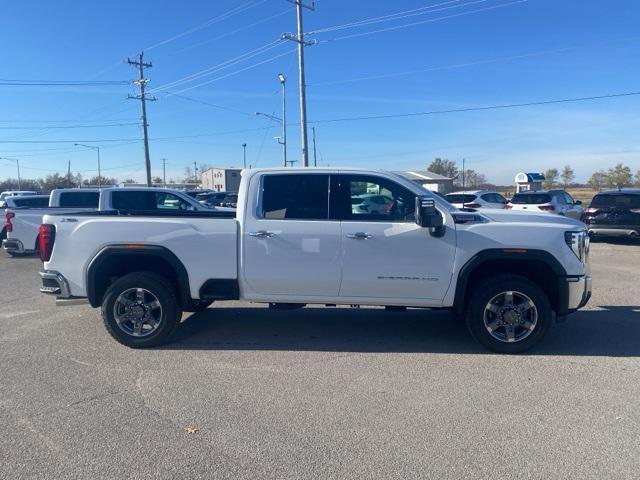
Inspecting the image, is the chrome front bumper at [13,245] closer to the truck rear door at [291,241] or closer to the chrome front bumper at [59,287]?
the chrome front bumper at [59,287]

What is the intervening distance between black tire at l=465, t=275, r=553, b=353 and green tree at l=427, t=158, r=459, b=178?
318ft

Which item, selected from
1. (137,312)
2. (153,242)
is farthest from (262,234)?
(137,312)

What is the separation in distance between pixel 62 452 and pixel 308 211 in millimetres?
3175

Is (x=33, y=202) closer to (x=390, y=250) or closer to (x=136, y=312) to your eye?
(x=136, y=312)

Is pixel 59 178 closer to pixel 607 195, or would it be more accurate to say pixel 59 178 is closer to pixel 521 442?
pixel 607 195

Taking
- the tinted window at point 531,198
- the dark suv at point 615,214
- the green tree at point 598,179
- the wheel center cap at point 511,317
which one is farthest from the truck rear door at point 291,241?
the green tree at point 598,179

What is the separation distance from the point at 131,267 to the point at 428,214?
3.38 meters

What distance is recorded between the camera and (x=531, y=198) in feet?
60.5

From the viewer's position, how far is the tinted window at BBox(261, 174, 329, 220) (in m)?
5.62

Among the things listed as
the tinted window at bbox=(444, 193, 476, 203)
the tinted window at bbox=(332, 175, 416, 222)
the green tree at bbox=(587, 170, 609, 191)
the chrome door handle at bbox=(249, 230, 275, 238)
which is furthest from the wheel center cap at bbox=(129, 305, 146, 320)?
the green tree at bbox=(587, 170, 609, 191)

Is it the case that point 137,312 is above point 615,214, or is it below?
below

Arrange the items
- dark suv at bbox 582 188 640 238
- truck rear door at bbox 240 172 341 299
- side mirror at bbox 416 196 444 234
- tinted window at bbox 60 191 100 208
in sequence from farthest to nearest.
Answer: dark suv at bbox 582 188 640 238, tinted window at bbox 60 191 100 208, truck rear door at bbox 240 172 341 299, side mirror at bbox 416 196 444 234

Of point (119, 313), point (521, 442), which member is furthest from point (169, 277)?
point (521, 442)

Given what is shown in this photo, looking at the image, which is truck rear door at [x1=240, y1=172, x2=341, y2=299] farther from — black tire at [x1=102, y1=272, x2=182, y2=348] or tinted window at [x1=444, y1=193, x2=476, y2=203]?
tinted window at [x1=444, y1=193, x2=476, y2=203]
